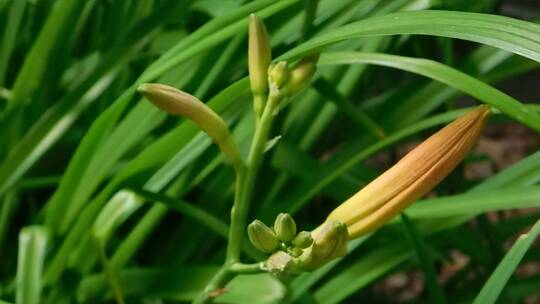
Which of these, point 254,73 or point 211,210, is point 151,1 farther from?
point 254,73

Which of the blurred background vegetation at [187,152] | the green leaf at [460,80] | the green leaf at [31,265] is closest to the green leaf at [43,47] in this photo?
the blurred background vegetation at [187,152]

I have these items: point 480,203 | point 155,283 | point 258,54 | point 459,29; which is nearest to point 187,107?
point 258,54

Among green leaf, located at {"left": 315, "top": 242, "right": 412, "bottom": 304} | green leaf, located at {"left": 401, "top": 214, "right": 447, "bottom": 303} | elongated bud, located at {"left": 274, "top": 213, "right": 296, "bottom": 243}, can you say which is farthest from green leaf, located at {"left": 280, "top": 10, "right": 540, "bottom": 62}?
green leaf, located at {"left": 315, "top": 242, "right": 412, "bottom": 304}

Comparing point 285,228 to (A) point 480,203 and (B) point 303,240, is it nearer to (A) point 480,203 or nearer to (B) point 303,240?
(B) point 303,240

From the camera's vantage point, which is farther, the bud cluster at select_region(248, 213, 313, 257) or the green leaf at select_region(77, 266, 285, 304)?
the green leaf at select_region(77, 266, 285, 304)

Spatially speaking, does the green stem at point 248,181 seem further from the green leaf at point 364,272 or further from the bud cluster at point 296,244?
the green leaf at point 364,272

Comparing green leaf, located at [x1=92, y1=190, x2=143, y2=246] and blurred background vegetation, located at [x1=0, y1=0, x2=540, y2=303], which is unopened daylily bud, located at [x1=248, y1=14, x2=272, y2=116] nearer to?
blurred background vegetation, located at [x1=0, y1=0, x2=540, y2=303]
